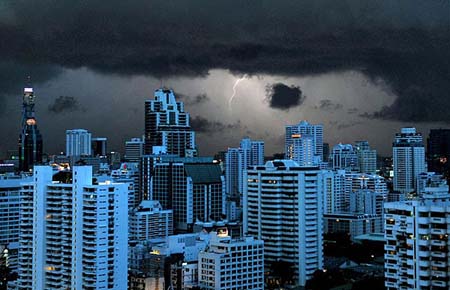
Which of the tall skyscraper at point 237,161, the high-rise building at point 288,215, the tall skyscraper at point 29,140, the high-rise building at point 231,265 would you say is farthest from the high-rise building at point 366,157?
the high-rise building at point 231,265

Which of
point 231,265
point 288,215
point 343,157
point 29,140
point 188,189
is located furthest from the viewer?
point 343,157

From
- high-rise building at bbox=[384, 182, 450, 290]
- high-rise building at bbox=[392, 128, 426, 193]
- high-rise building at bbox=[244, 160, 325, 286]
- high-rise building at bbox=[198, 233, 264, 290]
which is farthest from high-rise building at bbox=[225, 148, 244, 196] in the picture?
high-rise building at bbox=[384, 182, 450, 290]

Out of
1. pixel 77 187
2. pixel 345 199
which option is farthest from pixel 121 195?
pixel 345 199

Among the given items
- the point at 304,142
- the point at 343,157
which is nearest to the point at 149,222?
the point at 304,142

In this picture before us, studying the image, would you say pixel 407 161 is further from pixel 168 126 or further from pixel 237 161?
pixel 168 126

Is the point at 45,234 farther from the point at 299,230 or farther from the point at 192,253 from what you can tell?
the point at 299,230

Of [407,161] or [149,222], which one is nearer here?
[149,222]
